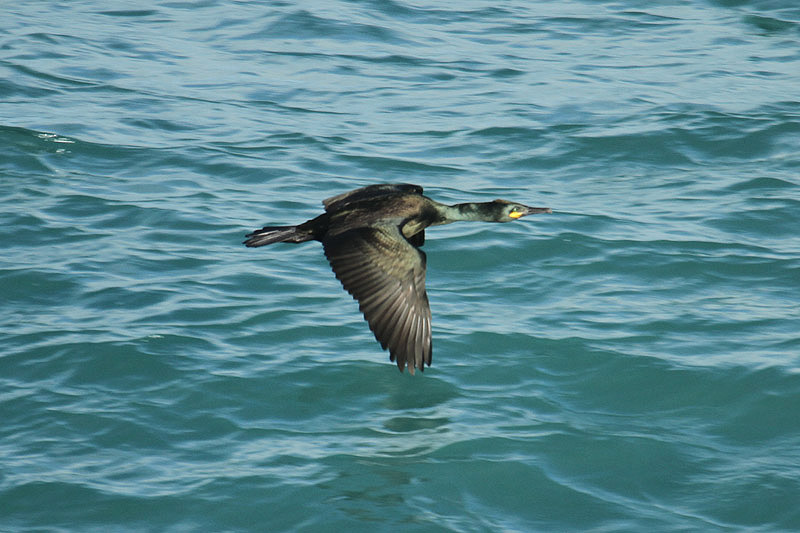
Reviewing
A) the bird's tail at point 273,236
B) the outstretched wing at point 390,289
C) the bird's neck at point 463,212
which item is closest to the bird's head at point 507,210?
the bird's neck at point 463,212

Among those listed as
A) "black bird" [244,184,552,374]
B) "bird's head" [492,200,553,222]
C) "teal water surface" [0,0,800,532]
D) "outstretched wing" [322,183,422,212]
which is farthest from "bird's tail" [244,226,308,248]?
"bird's head" [492,200,553,222]

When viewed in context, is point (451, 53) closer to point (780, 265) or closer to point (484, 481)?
point (780, 265)

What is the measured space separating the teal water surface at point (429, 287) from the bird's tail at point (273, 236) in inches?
32.4

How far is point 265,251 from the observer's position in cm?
870

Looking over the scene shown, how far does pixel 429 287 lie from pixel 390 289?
1.95m

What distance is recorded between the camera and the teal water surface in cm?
571

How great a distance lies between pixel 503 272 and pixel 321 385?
2.09 meters

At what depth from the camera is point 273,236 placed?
6.45 m

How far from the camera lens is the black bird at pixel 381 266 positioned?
5984mm

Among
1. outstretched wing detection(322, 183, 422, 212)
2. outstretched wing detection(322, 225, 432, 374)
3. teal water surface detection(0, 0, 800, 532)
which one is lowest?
teal water surface detection(0, 0, 800, 532)

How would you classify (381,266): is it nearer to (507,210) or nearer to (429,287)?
Answer: (507,210)

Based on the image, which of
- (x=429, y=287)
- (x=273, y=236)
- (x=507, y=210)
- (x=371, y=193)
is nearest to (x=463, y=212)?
(x=507, y=210)

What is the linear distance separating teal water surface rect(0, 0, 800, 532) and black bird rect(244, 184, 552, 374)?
55cm

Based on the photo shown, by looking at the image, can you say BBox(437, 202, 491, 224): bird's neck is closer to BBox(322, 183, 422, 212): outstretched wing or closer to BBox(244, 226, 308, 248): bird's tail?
BBox(322, 183, 422, 212): outstretched wing
